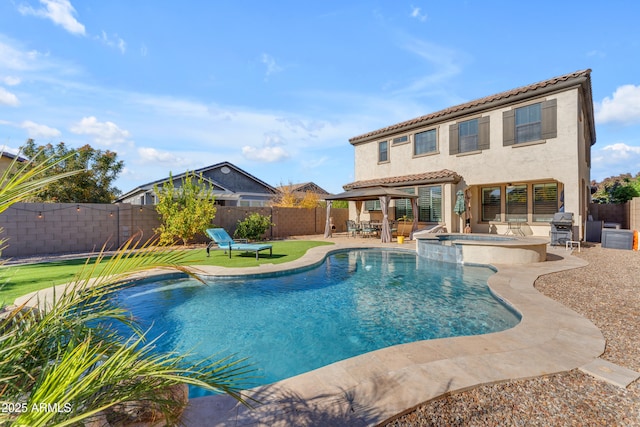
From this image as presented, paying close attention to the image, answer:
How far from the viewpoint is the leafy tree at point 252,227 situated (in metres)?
17.4

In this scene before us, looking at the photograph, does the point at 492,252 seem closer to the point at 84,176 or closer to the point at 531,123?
the point at 531,123

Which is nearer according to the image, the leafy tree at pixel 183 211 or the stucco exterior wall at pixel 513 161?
the stucco exterior wall at pixel 513 161

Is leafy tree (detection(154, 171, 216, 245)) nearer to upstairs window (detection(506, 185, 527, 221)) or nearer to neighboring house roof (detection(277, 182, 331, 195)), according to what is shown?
upstairs window (detection(506, 185, 527, 221))

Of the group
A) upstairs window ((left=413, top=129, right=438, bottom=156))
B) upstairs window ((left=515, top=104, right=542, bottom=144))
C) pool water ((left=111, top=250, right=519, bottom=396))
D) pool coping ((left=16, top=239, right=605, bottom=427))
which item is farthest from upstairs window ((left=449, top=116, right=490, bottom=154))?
pool coping ((left=16, top=239, right=605, bottom=427))

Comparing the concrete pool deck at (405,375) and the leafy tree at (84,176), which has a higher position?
the leafy tree at (84,176)

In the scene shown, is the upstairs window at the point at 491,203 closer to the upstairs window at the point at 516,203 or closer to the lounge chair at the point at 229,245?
the upstairs window at the point at 516,203

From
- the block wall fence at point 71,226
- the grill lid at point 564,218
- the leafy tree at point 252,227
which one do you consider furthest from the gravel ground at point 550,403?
the leafy tree at point 252,227

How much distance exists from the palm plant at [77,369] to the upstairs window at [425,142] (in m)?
21.0

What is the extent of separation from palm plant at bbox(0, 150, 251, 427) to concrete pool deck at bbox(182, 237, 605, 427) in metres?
0.92

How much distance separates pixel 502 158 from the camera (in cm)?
1702

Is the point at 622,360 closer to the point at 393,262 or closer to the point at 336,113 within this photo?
the point at 393,262

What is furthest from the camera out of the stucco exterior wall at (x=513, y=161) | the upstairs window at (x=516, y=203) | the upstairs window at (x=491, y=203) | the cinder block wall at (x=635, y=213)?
the upstairs window at (x=491, y=203)

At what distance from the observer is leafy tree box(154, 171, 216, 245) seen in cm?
1497

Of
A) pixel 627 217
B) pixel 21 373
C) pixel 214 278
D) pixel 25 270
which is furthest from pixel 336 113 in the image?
pixel 627 217
